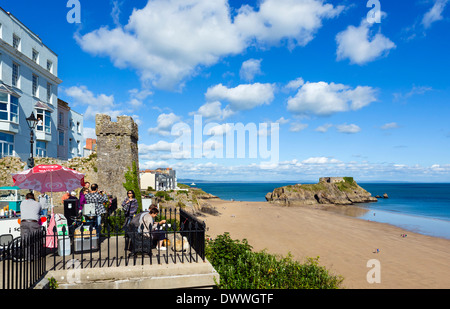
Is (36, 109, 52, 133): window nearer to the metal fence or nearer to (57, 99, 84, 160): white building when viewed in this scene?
(57, 99, 84, 160): white building

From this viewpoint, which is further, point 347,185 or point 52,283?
point 347,185

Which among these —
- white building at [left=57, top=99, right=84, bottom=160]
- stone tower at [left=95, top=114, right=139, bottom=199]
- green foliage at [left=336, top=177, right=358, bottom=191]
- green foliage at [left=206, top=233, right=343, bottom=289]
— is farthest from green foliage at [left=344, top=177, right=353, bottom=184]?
green foliage at [left=206, top=233, right=343, bottom=289]

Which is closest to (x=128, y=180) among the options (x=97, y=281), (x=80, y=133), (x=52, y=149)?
(x=97, y=281)

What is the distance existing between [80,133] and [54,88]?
9.34 m

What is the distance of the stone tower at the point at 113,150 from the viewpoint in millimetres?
18688

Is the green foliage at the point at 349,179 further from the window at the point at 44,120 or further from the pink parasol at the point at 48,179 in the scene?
the pink parasol at the point at 48,179

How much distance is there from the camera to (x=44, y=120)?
2848cm

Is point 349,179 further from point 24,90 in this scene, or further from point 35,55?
point 24,90

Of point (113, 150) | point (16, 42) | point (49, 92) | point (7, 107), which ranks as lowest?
point (113, 150)

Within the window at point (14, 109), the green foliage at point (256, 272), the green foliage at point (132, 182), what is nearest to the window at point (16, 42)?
the window at point (14, 109)

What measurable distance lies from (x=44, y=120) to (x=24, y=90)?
356 centimetres

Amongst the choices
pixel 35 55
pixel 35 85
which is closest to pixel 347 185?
pixel 35 85
